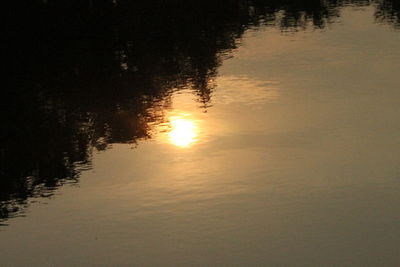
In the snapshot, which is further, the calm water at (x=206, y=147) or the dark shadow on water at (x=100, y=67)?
the dark shadow on water at (x=100, y=67)

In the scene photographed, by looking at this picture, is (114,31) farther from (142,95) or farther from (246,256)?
(246,256)

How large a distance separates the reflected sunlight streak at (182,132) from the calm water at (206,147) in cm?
7

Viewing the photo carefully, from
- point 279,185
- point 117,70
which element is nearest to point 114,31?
point 117,70

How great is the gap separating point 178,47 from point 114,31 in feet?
12.1

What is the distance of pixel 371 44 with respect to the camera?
3222cm

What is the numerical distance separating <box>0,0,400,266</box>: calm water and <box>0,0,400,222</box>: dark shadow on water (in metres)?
0.08

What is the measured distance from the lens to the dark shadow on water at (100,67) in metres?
21.8

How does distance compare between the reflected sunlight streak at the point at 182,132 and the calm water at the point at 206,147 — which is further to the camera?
the reflected sunlight streak at the point at 182,132

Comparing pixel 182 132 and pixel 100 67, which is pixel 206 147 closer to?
Result: pixel 182 132

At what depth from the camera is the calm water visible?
16.2m

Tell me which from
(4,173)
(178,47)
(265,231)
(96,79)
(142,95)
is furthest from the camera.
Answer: (178,47)

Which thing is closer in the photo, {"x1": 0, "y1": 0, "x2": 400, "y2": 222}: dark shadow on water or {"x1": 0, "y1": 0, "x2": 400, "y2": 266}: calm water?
{"x1": 0, "y1": 0, "x2": 400, "y2": 266}: calm water

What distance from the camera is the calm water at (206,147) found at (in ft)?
53.1

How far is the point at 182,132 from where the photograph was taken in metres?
22.8
